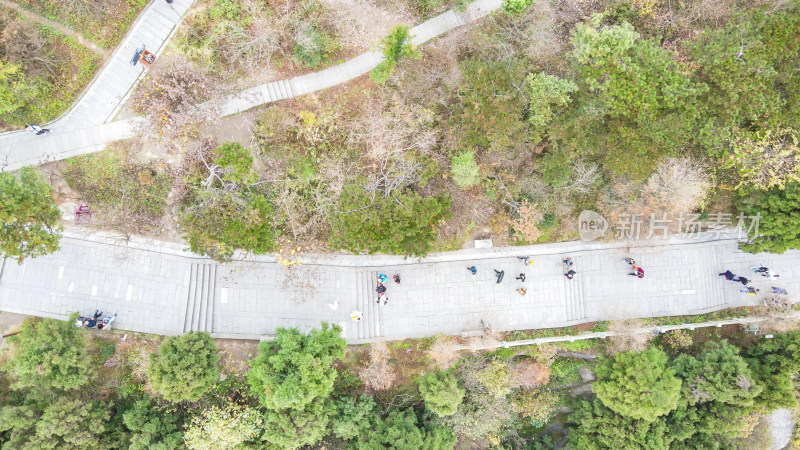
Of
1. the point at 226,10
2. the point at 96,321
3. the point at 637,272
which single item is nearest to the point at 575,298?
the point at 637,272

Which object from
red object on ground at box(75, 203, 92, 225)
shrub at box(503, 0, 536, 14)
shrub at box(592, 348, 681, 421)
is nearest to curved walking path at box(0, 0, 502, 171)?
red object on ground at box(75, 203, 92, 225)

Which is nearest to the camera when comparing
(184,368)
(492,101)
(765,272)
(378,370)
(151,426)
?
(492,101)

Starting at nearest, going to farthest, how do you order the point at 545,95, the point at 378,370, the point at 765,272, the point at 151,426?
the point at 545,95 < the point at 151,426 < the point at 378,370 < the point at 765,272

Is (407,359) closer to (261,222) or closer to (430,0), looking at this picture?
(261,222)

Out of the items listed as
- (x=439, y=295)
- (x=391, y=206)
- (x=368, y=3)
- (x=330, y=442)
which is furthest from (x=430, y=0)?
(x=330, y=442)

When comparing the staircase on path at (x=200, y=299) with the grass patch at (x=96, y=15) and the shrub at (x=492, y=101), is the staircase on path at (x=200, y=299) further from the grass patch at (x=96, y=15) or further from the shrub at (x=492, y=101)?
the shrub at (x=492, y=101)

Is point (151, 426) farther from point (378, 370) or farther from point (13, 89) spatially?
point (13, 89)
